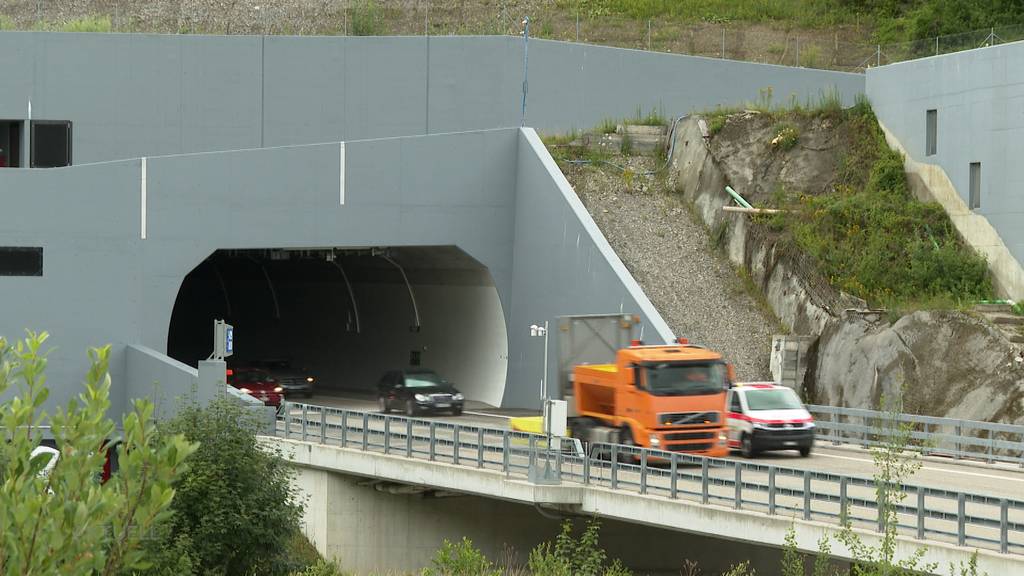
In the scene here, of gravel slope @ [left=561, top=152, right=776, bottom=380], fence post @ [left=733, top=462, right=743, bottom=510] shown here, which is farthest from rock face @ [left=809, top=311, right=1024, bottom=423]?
fence post @ [left=733, top=462, right=743, bottom=510]

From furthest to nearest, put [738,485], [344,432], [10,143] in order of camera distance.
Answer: [10,143], [344,432], [738,485]

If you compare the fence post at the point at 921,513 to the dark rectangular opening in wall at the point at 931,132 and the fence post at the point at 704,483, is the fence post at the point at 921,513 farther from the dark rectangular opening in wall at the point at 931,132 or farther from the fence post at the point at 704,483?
the dark rectangular opening in wall at the point at 931,132

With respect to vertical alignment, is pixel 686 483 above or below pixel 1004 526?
below

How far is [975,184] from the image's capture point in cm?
4259

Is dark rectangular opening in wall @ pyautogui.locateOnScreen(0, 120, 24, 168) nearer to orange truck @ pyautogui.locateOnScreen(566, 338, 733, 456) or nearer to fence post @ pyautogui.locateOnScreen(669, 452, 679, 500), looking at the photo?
orange truck @ pyautogui.locateOnScreen(566, 338, 733, 456)

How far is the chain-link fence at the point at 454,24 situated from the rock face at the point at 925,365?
43.4ft

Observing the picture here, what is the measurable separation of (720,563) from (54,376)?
19.6 meters

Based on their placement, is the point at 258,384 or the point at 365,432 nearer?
the point at 365,432

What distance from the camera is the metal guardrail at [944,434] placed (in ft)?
99.4

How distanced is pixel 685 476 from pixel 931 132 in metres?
24.2

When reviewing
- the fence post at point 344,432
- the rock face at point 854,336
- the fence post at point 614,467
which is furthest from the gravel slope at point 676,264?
the fence post at point 614,467

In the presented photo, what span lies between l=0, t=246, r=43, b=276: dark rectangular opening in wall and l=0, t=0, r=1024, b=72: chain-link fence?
15248mm

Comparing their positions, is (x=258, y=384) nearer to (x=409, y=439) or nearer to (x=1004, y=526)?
(x=409, y=439)

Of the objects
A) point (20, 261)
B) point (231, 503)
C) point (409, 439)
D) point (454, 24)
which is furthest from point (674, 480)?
point (454, 24)
